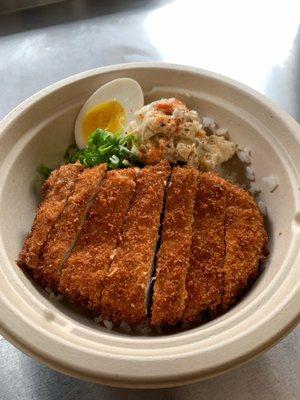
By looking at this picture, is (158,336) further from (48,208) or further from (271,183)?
(271,183)

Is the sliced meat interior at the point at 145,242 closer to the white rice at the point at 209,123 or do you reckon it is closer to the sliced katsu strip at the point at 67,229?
the sliced katsu strip at the point at 67,229

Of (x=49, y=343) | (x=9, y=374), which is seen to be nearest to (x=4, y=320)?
(x=49, y=343)

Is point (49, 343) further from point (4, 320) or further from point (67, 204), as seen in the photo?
point (67, 204)

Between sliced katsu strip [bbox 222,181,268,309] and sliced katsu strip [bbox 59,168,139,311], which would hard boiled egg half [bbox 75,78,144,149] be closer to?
sliced katsu strip [bbox 59,168,139,311]

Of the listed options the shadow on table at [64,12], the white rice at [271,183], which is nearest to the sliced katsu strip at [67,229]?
the white rice at [271,183]

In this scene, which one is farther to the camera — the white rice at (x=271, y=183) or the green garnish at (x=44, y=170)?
the green garnish at (x=44, y=170)

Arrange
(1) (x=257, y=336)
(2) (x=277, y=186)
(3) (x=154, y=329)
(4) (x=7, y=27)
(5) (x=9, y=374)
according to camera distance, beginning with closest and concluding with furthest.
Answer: (1) (x=257, y=336), (3) (x=154, y=329), (5) (x=9, y=374), (2) (x=277, y=186), (4) (x=7, y=27)
